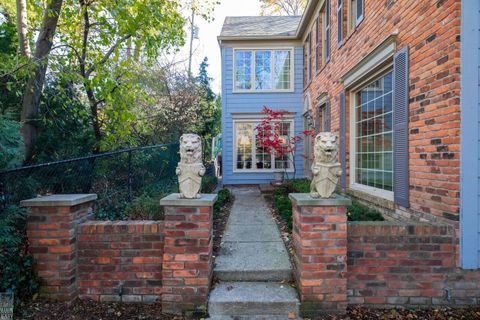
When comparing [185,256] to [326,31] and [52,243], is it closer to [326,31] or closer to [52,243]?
[52,243]

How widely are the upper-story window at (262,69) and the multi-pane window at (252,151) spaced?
1412 mm

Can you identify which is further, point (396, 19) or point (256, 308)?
point (396, 19)

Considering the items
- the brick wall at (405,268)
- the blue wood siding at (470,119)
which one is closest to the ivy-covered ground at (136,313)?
the brick wall at (405,268)

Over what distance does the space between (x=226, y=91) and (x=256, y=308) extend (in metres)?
8.94

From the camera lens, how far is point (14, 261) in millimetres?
2877

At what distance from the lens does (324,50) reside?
779 centimetres

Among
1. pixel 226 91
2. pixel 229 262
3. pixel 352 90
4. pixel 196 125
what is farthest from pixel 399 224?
pixel 196 125

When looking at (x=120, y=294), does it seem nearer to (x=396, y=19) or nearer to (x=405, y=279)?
(x=405, y=279)

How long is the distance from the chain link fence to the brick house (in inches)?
151

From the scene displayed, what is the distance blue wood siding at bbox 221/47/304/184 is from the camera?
10758 millimetres

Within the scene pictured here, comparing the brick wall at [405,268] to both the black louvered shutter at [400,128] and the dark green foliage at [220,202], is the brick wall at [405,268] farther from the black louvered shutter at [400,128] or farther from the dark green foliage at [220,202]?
the dark green foliage at [220,202]

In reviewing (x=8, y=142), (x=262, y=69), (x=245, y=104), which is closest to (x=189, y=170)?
(x=8, y=142)

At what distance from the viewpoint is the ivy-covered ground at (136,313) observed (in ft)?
9.00

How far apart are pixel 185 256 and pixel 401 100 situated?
131 inches
